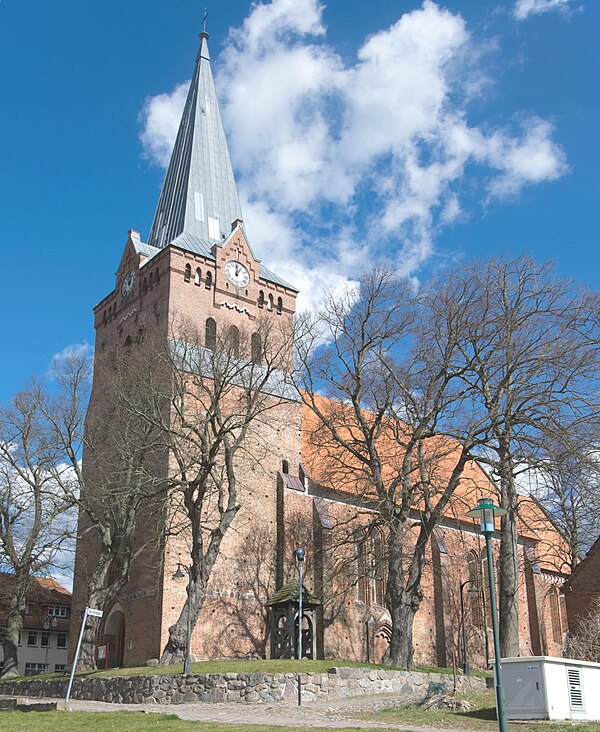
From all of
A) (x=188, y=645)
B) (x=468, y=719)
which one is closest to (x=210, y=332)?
(x=188, y=645)

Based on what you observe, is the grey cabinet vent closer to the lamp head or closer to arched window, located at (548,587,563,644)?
the lamp head

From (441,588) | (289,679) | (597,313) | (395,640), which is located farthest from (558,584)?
(289,679)

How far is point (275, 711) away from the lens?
1950 centimetres

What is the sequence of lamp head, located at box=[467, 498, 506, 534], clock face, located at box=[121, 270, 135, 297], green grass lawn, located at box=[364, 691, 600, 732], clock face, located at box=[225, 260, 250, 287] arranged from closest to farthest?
lamp head, located at box=[467, 498, 506, 534], green grass lawn, located at box=[364, 691, 600, 732], clock face, located at box=[225, 260, 250, 287], clock face, located at box=[121, 270, 135, 297]

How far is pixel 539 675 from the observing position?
16.5 meters

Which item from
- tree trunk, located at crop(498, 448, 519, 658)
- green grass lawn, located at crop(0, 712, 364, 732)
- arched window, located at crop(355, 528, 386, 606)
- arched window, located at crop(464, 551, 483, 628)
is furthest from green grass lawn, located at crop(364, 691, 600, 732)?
arched window, located at crop(464, 551, 483, 628)

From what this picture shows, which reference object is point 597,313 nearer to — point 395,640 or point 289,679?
point 395,640

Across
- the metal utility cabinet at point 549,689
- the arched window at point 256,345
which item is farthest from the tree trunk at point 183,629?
the metal utility cabinet at point 549,689

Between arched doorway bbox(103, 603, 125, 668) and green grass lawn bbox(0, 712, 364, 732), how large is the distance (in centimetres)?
1540

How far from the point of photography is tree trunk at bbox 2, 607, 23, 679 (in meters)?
33.6

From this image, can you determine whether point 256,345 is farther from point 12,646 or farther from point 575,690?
point 575,690

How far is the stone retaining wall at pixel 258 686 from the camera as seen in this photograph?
21172 millimetres

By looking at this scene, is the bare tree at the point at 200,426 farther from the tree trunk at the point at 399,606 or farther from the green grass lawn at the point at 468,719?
the green grass lawn at the point at 468,719

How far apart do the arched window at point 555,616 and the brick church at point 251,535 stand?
129 millimetres
